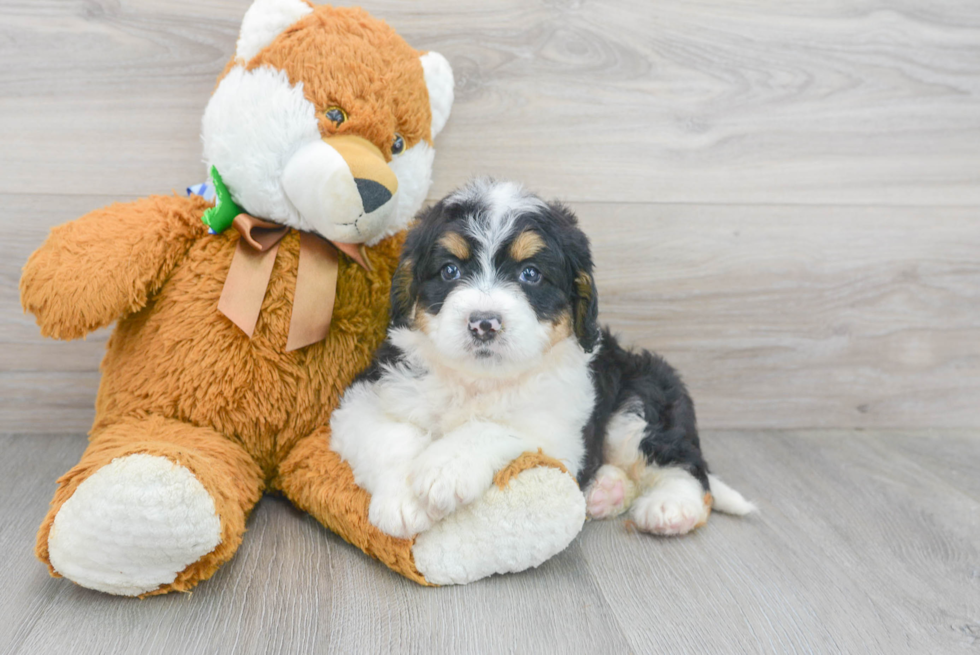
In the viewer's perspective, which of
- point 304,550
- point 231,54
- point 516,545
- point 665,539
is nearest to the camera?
point 516,545

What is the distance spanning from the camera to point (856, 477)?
7.26 ft

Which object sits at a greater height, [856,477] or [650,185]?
[650,185]

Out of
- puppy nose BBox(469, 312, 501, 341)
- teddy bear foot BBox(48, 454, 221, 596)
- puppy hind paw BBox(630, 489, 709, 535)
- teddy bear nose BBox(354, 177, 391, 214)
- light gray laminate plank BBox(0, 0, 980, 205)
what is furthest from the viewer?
light gray laminate plank BBox(0, 0, 980, 205)

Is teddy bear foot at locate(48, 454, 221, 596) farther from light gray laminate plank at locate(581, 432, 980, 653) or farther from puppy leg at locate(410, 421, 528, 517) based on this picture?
light gray laminate plank at locate(581, 432, 980, 653)

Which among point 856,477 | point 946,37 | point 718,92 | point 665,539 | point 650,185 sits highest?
point 946,37

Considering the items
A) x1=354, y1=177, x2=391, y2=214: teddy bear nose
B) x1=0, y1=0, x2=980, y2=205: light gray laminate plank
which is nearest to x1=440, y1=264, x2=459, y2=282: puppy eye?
x1=354, y1=177, x2=391, y2=214: teddy bear nose

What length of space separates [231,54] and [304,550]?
1383mm

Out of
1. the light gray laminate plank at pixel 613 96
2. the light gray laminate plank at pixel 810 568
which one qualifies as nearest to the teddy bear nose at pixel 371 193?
the light gray laminate plank at pixel 613 96

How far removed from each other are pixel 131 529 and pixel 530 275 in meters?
0.91

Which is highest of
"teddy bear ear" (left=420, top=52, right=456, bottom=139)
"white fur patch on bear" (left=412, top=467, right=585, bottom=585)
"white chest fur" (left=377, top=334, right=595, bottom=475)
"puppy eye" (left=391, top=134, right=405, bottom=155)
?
"teddy bear ear" (left=420, top=52, right=456, bottom=139)

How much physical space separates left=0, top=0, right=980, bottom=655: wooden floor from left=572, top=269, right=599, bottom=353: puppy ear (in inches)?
20.1

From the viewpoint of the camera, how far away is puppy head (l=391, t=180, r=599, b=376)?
4.70 feet

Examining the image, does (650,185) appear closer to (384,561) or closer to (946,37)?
(946,37)

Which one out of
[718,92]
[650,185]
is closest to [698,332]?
[650,185]
